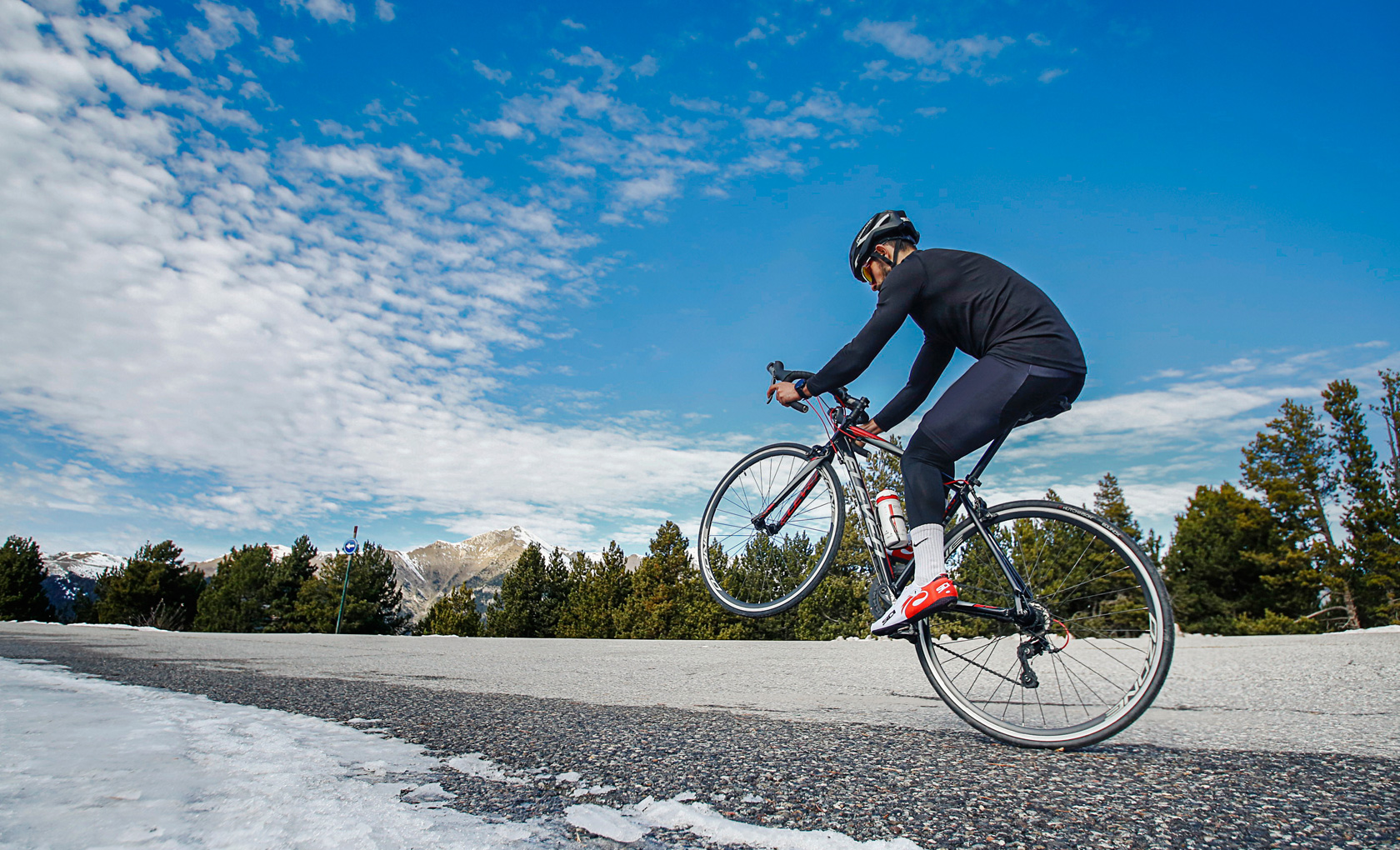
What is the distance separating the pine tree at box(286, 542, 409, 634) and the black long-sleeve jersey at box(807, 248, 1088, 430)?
48.7 metres

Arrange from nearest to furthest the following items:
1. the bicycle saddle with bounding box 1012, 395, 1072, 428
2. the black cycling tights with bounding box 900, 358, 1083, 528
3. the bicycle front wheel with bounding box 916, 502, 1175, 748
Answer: the bicycle front wheel with bounding box 916, 502, 1175, 748 → the black cycling tights with bounding box 900, 358, 1083, 528 → the bicycle saddle with bounding box 1012, 395, 1072, 428

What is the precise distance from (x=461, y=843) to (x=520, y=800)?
339mm

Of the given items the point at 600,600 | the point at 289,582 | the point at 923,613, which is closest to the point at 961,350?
the point at 923,613

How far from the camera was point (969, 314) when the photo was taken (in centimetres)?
295

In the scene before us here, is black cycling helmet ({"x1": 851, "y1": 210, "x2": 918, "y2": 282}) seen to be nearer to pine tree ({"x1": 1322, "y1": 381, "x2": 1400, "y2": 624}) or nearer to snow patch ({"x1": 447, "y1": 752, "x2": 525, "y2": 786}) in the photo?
snow patch ({"x1": 447, "y1": 752, "x2": 525, "y2": 786})

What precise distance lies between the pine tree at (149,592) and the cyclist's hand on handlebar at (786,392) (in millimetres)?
59867

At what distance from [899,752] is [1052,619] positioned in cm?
107

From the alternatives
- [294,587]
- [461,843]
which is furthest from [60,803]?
[294,587]

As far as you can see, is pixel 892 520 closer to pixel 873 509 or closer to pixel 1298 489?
pixel 873 509

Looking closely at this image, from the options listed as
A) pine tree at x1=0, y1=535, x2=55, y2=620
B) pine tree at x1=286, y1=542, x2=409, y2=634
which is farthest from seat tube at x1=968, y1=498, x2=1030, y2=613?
A: pine tree at x1=0, y1=535, x2=55, y2=620

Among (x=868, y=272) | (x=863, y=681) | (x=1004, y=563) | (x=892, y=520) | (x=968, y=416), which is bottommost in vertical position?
(x=863, y=681)

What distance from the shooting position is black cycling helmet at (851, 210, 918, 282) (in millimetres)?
3346

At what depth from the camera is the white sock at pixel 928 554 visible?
2912mm

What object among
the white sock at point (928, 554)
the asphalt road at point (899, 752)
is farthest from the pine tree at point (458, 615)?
the white sock at point (928, 554)
